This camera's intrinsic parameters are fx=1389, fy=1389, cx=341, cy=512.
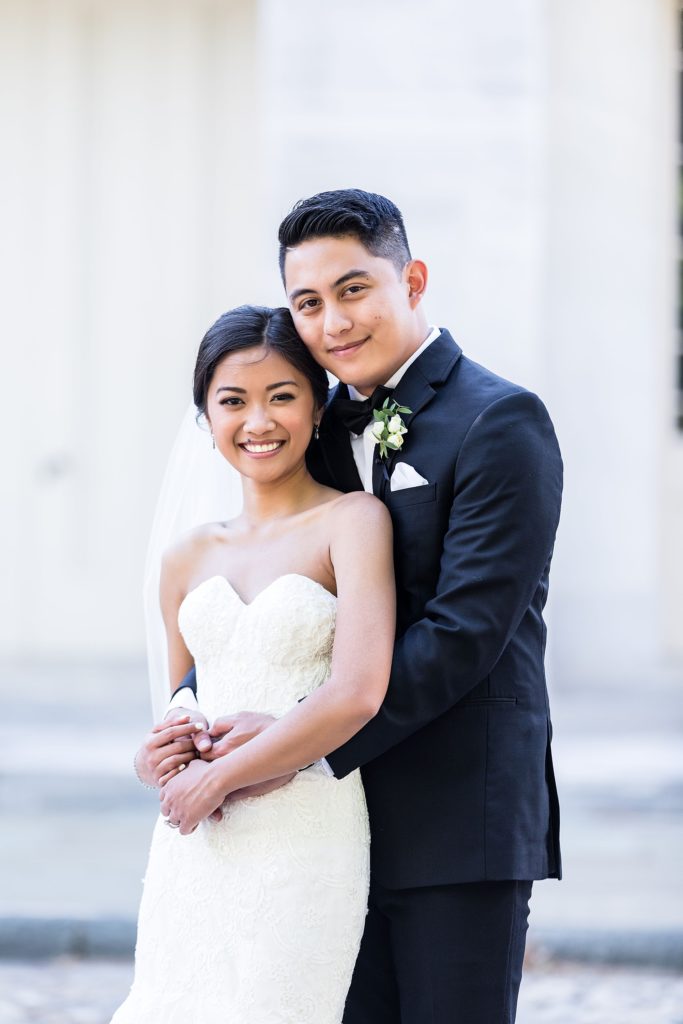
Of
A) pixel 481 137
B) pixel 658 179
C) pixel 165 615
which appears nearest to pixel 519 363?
pixel 481 137

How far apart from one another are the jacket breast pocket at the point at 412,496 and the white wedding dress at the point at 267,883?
19 cm

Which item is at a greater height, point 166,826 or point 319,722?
point 319,722

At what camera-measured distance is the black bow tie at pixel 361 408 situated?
2398 millimetres

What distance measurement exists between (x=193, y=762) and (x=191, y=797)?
0.06 m

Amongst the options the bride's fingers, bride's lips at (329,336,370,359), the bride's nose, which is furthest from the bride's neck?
the bride's fingers

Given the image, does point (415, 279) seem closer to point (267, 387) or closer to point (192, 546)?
point (267, 387)

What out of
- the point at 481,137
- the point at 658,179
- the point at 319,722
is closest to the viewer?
the point at 319,722

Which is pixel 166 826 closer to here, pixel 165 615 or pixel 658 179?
pixel 165 615

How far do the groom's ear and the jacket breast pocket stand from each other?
35cm

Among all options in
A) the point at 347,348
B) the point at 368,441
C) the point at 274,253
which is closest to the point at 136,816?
the point at 274,253

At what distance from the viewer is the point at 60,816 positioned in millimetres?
5555

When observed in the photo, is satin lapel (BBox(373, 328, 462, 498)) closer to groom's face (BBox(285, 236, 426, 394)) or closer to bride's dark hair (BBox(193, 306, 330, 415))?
groom's face (BBox(285, 236, 426, 394))

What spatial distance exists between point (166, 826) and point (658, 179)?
210 inches

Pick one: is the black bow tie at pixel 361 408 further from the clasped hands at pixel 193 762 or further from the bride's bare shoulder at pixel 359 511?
the clasped hands at pixel 193 762
